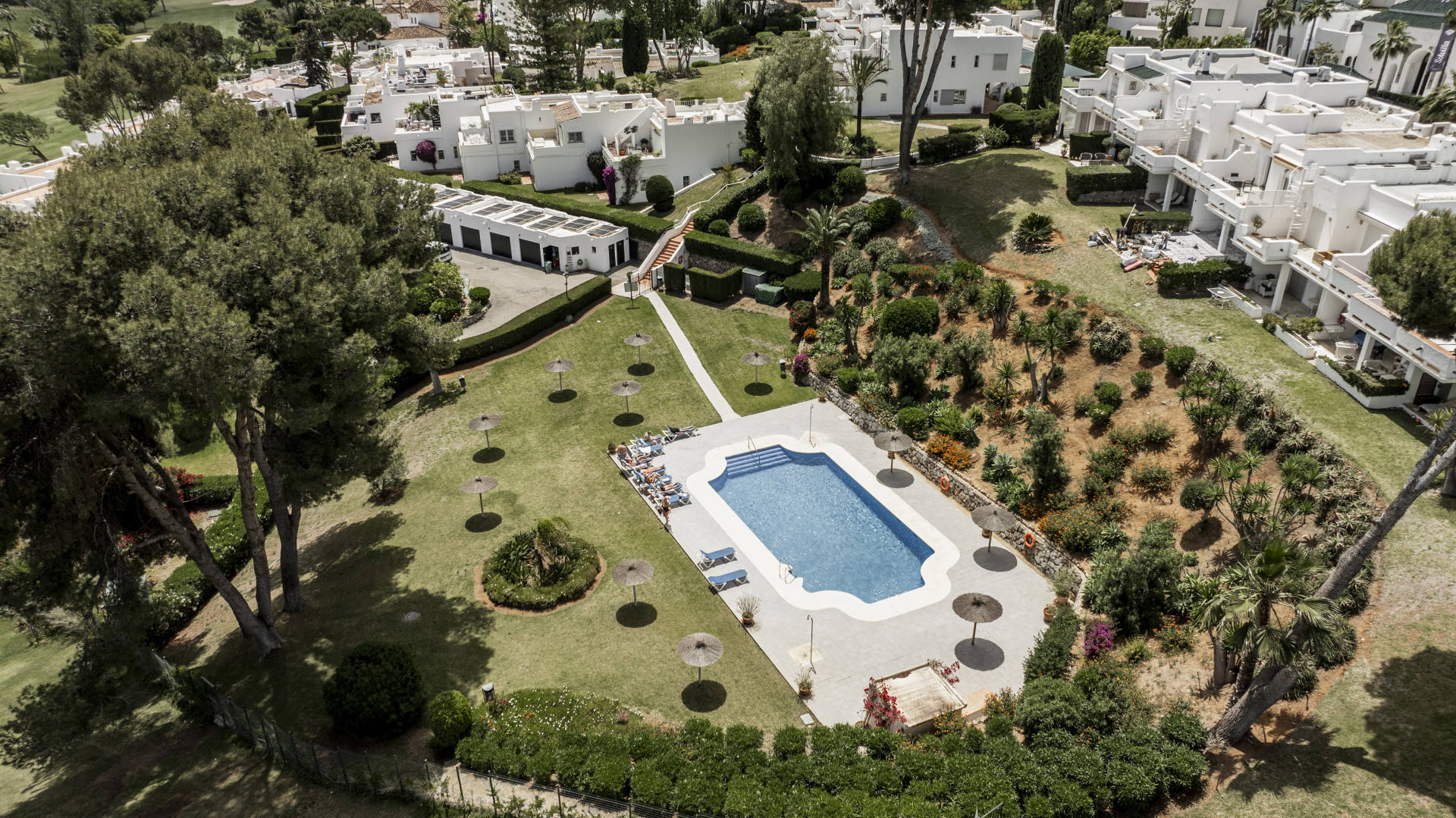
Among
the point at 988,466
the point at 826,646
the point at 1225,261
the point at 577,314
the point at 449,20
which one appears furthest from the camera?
the point at 449,20

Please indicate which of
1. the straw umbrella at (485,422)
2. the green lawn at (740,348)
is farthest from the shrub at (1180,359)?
the straw umbrella at (485,422)

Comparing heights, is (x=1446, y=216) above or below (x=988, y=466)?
above

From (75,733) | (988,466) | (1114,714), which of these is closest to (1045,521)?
Answer: (988,466)

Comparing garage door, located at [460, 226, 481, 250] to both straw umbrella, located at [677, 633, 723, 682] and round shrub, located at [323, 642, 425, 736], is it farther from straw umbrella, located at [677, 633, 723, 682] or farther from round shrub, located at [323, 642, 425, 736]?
straw umbrella, located at [677, 633, 723, 682]

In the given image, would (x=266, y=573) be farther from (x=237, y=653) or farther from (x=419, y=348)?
(x=419, y=348)

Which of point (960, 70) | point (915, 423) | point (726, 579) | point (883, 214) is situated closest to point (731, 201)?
point (883, 214)
